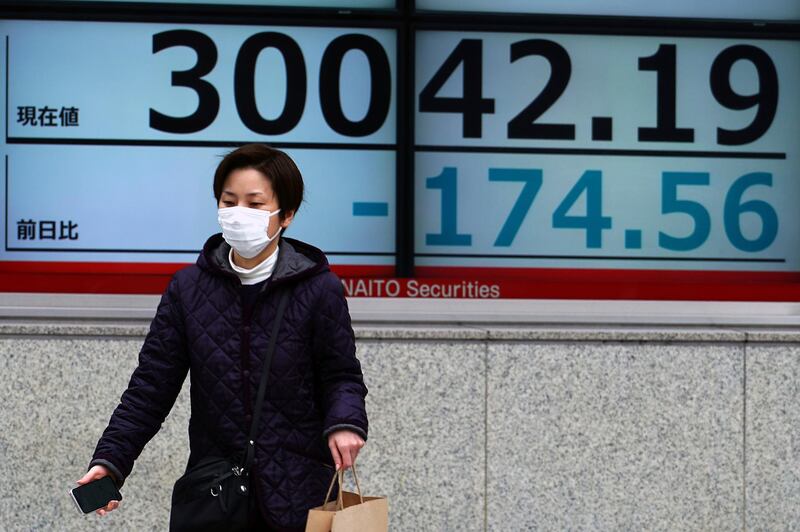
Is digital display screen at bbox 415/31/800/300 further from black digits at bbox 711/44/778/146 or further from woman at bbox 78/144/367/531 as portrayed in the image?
woman at bbox 78/144/367/531

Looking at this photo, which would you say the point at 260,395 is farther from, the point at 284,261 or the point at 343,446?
the point at 284,261

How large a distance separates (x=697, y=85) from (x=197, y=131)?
9.45 ft

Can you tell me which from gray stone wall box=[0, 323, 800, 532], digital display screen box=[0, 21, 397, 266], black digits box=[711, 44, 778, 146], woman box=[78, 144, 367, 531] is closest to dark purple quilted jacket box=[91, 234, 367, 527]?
woman box=[78, 144, 367, 531]

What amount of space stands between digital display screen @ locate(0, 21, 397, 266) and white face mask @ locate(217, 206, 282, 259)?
3.12 meters

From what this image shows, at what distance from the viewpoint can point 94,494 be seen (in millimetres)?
3061

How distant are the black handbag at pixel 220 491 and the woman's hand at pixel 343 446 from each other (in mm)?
226

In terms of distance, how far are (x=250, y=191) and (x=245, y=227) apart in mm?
115

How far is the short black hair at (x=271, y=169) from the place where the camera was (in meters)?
3.15

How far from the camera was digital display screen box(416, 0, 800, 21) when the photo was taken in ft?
20.8

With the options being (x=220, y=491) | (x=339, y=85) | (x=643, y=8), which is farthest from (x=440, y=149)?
(x=220, y=491)

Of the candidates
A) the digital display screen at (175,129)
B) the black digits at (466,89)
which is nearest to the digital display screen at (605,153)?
the black digits at (466,89)

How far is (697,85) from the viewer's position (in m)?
6.46

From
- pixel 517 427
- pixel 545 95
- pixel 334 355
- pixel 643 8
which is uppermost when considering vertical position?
pixel 643 8

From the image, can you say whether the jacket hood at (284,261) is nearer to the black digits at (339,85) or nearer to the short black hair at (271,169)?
the short black hair at (271,169)
